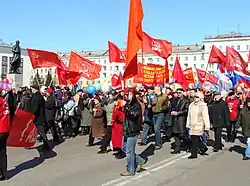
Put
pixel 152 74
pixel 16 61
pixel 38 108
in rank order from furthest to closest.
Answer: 1. pixel 16 61
2. pixel 152 74
3. pixel 38 108

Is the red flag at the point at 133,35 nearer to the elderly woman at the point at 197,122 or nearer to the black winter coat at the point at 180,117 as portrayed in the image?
the elderly woman at the point at 197,122

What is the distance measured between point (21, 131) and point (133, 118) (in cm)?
239

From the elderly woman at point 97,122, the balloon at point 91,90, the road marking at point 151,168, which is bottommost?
the road marking at point 151,168

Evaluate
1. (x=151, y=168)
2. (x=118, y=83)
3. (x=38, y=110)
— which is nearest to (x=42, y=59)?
(x=118, y=83)

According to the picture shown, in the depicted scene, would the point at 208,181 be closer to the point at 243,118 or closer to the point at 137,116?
the point at 137,116

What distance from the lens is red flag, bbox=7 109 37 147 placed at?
9.35 m

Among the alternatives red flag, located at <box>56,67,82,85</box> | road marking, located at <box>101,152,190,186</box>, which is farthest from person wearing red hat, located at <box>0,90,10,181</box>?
red flag, located at <box>56,67,82,85</box>

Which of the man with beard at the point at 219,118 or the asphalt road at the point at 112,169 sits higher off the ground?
the man with beard at the point at 219,118

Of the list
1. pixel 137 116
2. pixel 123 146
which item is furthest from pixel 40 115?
pixel 137 116

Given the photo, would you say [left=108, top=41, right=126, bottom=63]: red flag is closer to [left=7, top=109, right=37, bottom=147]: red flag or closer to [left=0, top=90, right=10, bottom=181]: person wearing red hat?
[left=7, top=109, right=37, bottom=147]: red flag

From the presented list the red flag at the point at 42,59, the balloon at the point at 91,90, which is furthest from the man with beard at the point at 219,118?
the red flag at the point at 42,59

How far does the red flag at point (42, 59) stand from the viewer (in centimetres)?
1900

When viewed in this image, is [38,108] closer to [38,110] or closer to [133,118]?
[38,110]

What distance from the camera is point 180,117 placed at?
480 inches
